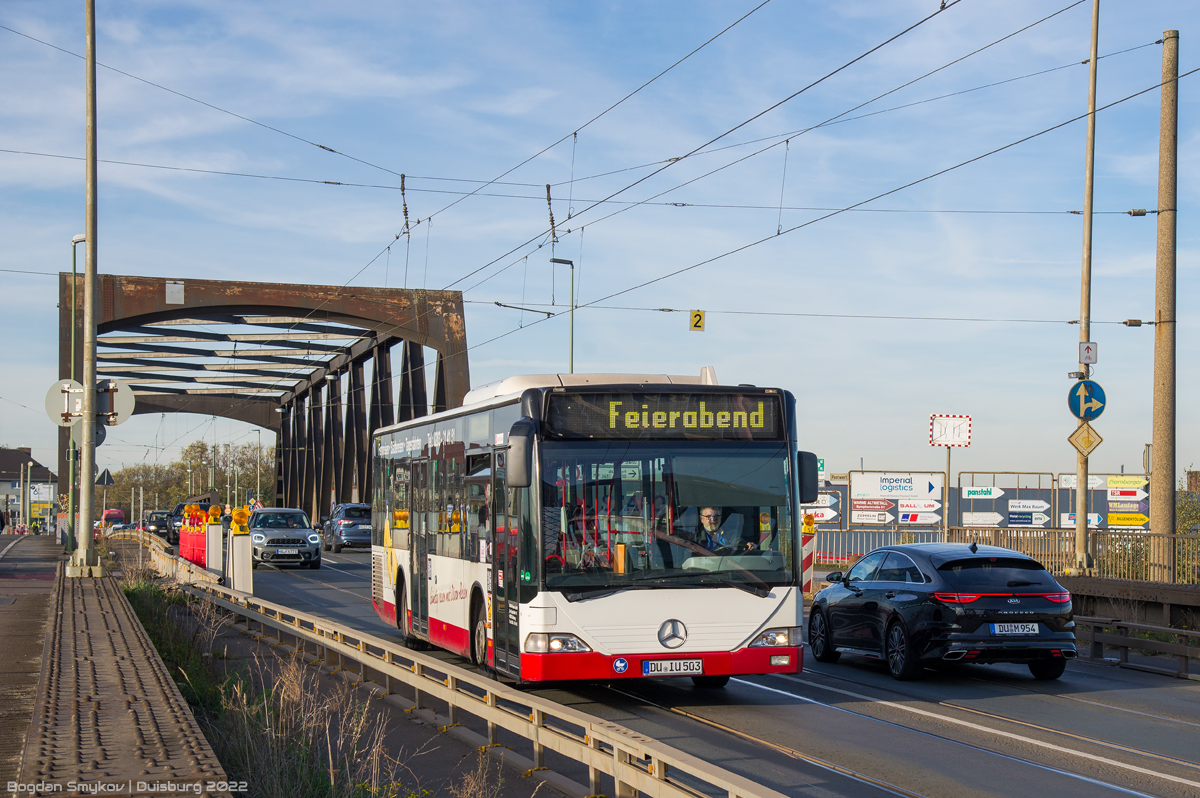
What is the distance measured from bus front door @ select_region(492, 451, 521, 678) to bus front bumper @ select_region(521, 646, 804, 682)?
0.34 m

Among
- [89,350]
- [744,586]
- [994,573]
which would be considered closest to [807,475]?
[744,586]

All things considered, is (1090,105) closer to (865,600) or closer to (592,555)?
(865,600)

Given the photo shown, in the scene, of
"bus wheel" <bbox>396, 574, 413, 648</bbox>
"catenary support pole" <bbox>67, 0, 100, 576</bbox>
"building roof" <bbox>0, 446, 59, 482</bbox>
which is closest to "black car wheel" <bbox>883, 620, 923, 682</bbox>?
"bus wheel" <bbox>396, 574, 413, 648</bbox>

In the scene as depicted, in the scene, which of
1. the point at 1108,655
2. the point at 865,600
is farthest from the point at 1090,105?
the point at 865,600

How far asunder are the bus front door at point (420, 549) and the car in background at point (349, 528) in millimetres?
30200

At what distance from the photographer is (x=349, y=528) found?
4488 cm

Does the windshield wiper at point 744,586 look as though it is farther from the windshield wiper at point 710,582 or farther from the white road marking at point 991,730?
the white road marking at point 991,730

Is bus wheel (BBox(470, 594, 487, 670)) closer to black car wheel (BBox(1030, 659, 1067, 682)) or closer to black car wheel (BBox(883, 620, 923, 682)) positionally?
black car wheel (BBox(883, 620, 923, 682))

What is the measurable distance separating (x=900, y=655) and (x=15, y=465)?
19927 centimetres

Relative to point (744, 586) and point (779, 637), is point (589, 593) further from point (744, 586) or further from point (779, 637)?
point (779, 637)

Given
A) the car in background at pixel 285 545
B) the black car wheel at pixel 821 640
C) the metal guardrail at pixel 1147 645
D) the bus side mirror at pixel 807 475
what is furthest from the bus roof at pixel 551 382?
the car in background at pixel 285 545

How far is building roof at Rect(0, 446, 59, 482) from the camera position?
7254 inches

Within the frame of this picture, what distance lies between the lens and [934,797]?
7453 millimetres

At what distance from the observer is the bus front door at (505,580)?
35.5ft
